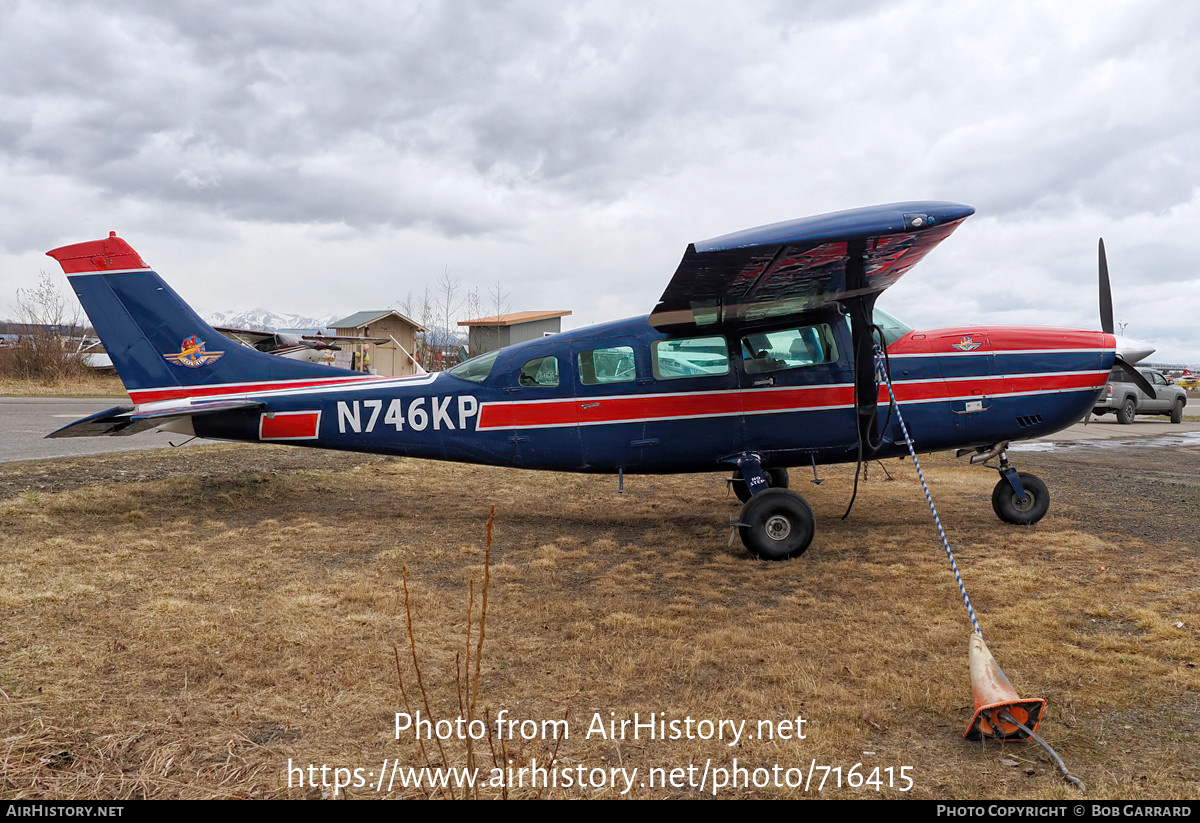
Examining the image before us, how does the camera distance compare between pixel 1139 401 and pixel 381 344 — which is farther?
pixel 381 344

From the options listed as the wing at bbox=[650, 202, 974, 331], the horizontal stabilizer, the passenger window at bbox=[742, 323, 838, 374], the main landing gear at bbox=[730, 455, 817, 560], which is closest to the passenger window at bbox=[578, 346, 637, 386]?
the wing at bbox=[650, 202, 974, 331]

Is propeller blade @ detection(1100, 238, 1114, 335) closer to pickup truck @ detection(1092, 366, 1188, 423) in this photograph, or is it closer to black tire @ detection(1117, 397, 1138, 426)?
pickup truck @ detection(1092, 366, 1188, 423)

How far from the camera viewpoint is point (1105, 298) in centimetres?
734

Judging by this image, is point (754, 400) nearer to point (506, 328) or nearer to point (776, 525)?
point (776, 525)

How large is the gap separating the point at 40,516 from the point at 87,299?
249 cm

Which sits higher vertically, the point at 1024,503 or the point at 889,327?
the point at 889,327

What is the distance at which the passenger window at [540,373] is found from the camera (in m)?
7.06

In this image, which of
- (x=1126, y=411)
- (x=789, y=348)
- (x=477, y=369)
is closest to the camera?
(x=789, y=348)

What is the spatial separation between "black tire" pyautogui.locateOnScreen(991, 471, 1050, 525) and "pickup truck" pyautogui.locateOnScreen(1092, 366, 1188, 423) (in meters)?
18.4

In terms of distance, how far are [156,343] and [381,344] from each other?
1568 inches

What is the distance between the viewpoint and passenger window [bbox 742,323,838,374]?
671 cm

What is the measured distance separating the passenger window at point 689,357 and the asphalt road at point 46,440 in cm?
975

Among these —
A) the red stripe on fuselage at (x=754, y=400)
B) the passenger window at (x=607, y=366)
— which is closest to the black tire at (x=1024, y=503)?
the red stripe on fuselage at (x=754, y=400)

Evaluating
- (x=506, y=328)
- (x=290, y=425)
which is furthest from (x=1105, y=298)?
(x=506, y=328)
